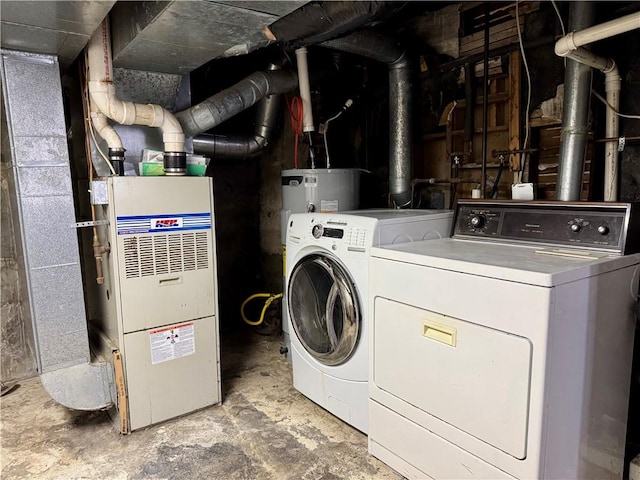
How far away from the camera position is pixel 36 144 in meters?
2.10

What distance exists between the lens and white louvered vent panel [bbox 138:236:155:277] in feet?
7.39

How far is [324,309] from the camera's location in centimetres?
238

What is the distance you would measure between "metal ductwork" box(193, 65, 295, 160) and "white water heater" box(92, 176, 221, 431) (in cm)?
95

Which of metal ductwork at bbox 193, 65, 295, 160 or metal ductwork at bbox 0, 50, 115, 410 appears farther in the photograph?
metal ductwork at bbox 193, 65, 295, 160

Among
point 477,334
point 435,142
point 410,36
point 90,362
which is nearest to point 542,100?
point 435,142

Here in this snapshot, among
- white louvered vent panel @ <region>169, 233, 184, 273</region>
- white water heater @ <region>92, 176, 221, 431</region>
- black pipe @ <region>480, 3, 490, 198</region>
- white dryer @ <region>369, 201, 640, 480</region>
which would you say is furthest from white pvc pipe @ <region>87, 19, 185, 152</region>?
black pipe @ <region>480, 3, 490, 198</region>

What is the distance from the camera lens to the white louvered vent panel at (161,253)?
229 cm

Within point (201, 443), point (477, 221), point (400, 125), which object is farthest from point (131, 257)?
point (400, 125)

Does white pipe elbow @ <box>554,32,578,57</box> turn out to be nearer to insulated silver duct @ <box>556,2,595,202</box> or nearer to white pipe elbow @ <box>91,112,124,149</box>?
insulated silver duct @ <box>556,2,595,202</box>

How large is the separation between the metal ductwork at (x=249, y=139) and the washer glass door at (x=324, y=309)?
1.34 meters

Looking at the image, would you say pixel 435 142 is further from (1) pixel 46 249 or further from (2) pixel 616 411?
(1) pixel 46 249

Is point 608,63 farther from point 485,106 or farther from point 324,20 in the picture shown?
point 324,20

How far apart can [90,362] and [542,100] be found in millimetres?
2985

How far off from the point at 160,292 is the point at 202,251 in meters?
0.32
